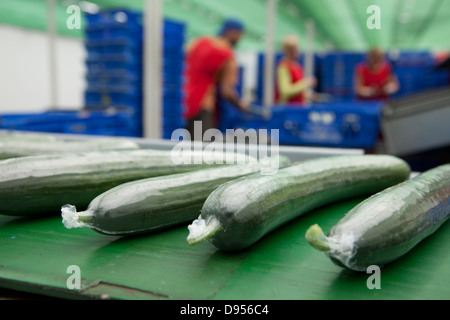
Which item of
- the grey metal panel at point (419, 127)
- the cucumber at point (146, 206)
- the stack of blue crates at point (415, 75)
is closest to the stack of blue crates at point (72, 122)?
the cucumber at point (146, 206)

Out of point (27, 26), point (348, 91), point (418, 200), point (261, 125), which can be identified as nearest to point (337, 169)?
point (418, 200)

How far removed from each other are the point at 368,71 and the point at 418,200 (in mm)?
6761

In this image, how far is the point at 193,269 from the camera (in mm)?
895

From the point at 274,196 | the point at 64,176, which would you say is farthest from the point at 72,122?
the point at 274,196

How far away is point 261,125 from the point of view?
5602 mm

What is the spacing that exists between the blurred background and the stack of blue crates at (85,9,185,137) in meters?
0.01

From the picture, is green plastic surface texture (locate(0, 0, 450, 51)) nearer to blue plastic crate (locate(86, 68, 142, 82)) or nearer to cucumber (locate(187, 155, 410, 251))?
blue plastic crate (locate(86, 68, 142, 82))

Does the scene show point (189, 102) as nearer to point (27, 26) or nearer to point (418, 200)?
point (418, 200)

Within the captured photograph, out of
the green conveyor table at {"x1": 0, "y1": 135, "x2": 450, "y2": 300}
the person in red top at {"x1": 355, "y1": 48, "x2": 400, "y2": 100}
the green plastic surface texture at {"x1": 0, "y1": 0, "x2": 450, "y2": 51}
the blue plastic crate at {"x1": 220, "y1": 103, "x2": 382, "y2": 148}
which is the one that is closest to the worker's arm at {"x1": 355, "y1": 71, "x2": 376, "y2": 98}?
the person in red top at {"x1": 355, "y1": 48, "x2": 400, "y2": 100}

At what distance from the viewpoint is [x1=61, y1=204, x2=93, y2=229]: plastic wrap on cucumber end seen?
930 millimetres

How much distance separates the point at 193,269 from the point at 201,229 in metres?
0.09

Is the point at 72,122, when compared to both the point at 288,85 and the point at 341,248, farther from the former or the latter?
the point at 341,248

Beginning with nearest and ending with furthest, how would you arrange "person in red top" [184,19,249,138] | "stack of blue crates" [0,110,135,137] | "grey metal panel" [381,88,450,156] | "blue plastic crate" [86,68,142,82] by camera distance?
"grey metal panel" [381,88,450,156]
"stack of blue crates" [0,110,135,137]
"person in red top" [184,19,249,138]
"blue plastic crate" [86,68,142,82]

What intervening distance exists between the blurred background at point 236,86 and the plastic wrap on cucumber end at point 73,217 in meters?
1.47
